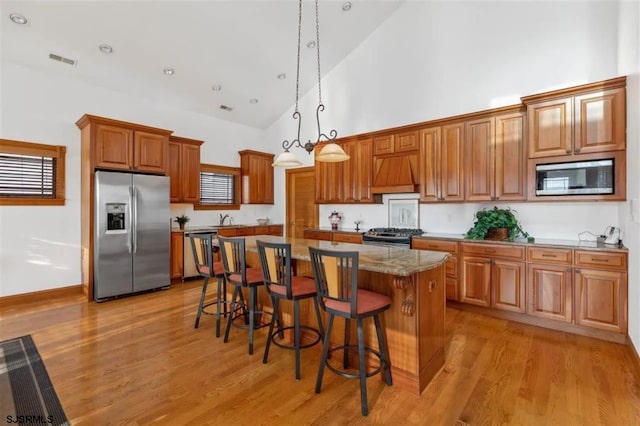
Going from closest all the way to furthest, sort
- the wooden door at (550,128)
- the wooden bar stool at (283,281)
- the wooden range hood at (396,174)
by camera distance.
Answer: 1. the wooden bar stool at (283,281)
2. the wooden door at (550,128)
3. the wooden range hood at (396,174)

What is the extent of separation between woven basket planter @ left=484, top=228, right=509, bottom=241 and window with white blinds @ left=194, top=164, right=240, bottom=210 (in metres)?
4.96

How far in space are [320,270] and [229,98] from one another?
4.91 meters

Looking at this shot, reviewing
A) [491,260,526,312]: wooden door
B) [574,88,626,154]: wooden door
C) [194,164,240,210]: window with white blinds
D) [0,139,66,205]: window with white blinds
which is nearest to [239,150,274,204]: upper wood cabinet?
[194,164,240,210]: window with white blinds

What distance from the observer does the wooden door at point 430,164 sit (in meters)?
4.40

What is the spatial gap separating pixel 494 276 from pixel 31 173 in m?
6.20

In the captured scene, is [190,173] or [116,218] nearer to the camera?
[116,218]

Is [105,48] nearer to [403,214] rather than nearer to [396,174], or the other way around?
[396,174]

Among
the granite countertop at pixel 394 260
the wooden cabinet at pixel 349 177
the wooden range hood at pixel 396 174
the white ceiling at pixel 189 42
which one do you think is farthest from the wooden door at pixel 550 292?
the white ceiling at pixel 189 42

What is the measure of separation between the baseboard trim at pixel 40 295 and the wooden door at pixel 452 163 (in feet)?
18.4

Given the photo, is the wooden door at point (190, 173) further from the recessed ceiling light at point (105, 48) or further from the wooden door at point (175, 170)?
the recessed ceiling light at point (105, 48)

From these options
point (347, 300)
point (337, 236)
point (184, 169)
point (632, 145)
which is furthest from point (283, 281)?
point (184, 169)

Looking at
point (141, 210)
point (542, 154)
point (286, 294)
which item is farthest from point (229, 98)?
point (542, 154)

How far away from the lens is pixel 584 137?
10.6 ft

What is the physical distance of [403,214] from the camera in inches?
199
